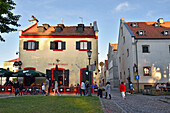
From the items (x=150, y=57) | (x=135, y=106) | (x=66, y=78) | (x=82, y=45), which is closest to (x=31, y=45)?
(x=66, y=78)

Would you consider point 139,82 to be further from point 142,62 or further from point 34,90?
point 34,90

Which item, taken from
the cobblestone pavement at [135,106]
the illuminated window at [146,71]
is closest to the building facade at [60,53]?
the illuminated window at [146,71]

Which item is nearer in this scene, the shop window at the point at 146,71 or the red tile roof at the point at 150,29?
the shop window at the point at 146,71

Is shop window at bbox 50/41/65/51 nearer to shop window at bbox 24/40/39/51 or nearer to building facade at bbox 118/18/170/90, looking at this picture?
shop window at bbox 24/40/39/51

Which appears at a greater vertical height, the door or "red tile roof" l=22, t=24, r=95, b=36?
"red tile roof" l=22, t=24, r=95, b=36

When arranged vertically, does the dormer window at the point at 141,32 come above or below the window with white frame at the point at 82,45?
above

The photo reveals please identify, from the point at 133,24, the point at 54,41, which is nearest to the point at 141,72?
the point at 133,24

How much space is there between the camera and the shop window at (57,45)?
25858 mm

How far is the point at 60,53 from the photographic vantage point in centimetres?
2581

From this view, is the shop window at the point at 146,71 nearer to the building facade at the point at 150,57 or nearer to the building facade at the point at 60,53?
the building facade at the point at 150,57

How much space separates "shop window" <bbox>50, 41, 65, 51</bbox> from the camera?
1018 inches

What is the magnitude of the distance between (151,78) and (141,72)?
1.59 m

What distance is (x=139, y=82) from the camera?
86.9 feet

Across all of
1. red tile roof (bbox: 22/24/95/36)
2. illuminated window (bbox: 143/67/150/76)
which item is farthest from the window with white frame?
illuminated window (bbox: 143/67/150/76)
